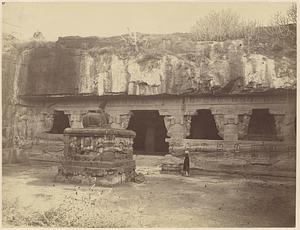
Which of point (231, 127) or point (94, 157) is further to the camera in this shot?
point (231, 127)

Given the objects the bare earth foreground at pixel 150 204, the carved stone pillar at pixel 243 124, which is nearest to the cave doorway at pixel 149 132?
the carved stone pillar at pixel 243 124

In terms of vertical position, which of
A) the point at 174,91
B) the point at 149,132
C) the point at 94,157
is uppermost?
the point at 174,91

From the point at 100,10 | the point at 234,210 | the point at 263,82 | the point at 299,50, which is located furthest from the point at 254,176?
the point at 100,10

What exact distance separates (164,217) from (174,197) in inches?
62.2

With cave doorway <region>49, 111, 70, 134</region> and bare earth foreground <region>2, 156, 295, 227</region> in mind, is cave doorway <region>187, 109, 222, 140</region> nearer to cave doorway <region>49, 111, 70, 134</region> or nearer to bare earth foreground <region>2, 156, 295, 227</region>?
bare earth foreground <region>2, 156, 295, 227</region>

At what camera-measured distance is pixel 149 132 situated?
1619 cm

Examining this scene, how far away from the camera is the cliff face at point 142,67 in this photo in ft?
40.0

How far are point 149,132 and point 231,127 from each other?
4.30 metres

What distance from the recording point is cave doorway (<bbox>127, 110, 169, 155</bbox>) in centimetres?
1606

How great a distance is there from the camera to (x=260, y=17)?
9.08 metres

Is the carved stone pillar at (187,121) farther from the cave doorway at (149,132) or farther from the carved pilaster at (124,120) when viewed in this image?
the cave doorway at (149,132)

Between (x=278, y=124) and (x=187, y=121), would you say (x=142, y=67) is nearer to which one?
(x=187, y=121)

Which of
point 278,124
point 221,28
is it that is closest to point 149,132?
point 221,28

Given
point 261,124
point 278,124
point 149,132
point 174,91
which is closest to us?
point 278,124
